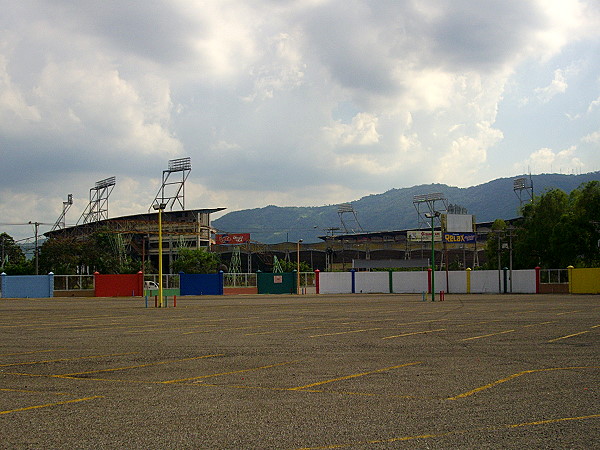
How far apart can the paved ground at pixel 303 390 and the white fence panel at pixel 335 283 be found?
155ft

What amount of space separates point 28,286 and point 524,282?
151 feet

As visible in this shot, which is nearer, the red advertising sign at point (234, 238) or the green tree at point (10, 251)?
the green tree at point (10, 251)

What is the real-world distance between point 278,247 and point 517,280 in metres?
75.7

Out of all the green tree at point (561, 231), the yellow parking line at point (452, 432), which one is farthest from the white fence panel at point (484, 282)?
the yellow parking line at point (452, 432)

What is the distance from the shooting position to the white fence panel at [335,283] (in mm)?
66312

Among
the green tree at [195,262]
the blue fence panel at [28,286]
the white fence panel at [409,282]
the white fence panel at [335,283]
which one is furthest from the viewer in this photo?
the green tree at [195,262]

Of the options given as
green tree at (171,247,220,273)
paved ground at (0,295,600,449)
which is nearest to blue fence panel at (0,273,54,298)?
green tree at (171,247,220,273)

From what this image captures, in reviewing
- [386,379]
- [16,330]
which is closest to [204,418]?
[386,379]

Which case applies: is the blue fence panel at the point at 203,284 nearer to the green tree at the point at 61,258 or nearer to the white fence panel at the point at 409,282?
the white fence panel at the point at 409,282

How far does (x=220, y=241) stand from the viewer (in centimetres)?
12825

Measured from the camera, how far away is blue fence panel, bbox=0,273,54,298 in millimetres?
58875

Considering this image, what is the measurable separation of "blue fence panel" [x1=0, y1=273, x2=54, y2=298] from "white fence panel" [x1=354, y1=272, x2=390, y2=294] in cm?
2982

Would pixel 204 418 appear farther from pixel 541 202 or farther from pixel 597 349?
pixel 541 202

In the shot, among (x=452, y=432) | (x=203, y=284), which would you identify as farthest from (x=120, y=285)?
(x=452, y=432)
